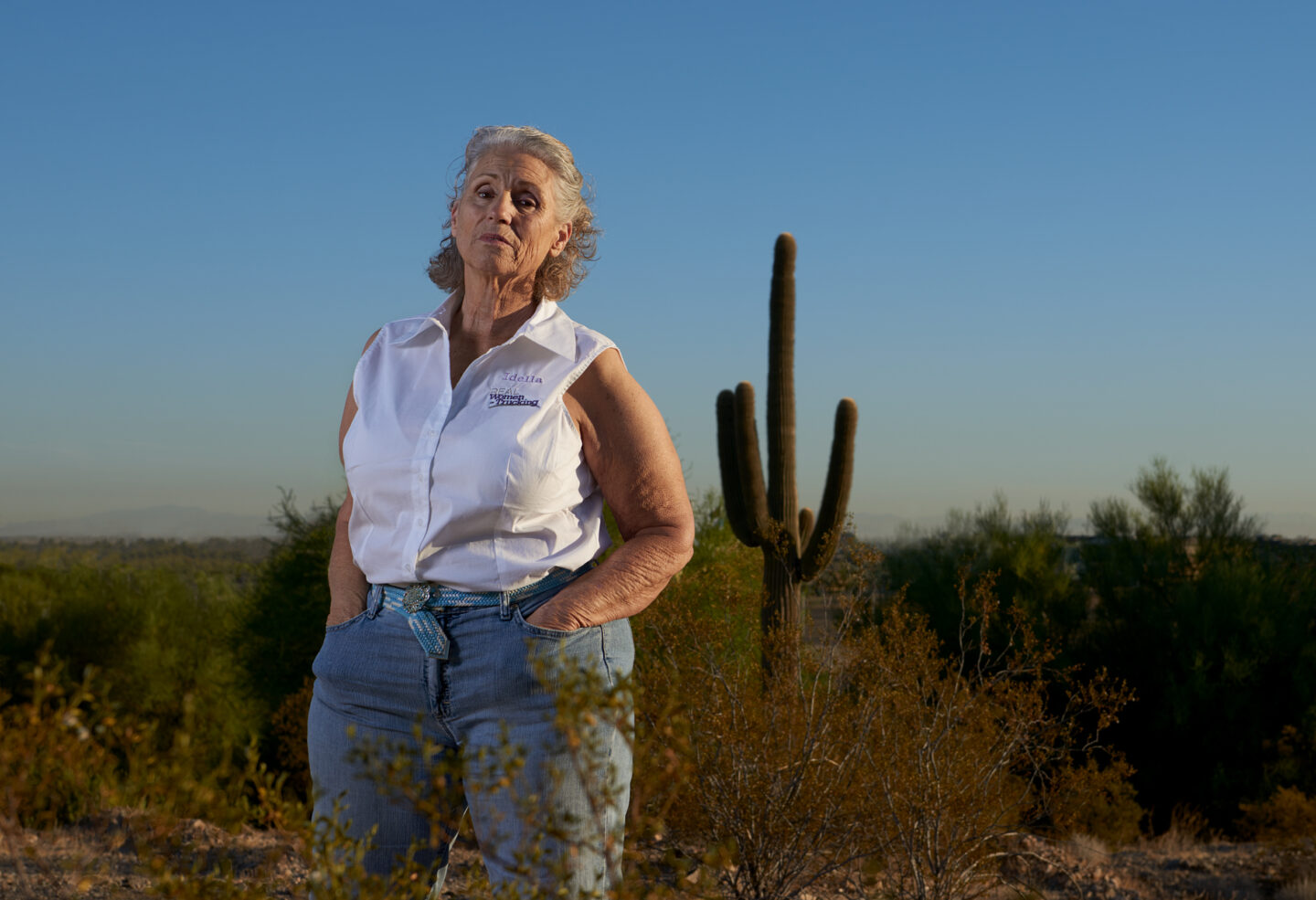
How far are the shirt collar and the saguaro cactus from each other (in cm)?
540

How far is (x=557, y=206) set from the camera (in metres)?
2.13

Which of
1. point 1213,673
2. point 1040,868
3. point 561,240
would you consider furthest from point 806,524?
point 1213,673

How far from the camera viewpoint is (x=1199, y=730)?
13008 mm

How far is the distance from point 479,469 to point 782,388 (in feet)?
21.8

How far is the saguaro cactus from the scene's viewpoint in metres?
7.75

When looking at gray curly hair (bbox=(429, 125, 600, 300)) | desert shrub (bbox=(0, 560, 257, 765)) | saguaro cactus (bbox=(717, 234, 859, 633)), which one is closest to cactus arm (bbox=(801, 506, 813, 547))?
saguaro cactus (bbox=(717, 234, 859, 633))

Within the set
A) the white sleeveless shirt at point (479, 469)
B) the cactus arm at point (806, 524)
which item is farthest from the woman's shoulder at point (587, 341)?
the cactus arm at point (806, 524)

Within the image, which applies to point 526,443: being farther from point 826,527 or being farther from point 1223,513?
point 1223,513

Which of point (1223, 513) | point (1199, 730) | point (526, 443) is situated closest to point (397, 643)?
point (526, 443)

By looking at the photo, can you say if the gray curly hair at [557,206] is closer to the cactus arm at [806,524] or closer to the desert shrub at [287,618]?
the cactus arm at [806,524]

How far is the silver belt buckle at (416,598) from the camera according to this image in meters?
1.80

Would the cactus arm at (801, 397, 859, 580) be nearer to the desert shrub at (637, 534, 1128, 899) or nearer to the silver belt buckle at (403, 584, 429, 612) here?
the desert shrub at (637, 534, 1128, 899)

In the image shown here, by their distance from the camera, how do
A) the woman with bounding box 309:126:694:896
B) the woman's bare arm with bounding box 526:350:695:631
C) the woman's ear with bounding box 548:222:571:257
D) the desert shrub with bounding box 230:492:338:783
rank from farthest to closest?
the desert shrub with bounding box 230:492:338:783, the woman's ear with bounding box 548:222:571:257, the woman's bare arm with bounding box 526:350:695:631, the woman with bounding box 309:126:694:896

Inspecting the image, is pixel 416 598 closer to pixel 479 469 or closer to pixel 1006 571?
pixel 479 469
